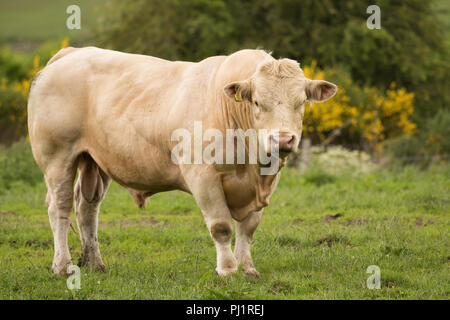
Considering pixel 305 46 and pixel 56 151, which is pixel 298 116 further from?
pixel 305 46

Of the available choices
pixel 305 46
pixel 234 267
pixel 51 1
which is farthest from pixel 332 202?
pixel 51 1

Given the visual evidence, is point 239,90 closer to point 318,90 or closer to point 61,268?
point 318,90

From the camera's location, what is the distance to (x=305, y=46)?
20.5 m

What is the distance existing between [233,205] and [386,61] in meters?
15.5

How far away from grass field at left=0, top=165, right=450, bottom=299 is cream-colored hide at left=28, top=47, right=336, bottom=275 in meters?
0.48

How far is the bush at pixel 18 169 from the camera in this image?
11648 mm

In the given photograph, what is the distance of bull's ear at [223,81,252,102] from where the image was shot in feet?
18.4

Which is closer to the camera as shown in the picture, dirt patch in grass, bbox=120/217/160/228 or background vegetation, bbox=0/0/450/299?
background vegetation, bbox=0/0/450/299

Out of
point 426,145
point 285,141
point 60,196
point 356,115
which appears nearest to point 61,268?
point 60,196

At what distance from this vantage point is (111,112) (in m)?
6.42

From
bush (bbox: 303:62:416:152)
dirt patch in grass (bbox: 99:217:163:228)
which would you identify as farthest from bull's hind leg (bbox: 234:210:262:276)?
bush (bbox: 303:62:416:152)

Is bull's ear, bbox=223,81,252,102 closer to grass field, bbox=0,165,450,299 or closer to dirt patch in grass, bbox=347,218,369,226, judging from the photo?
grass field, bbox=0,165,450,299

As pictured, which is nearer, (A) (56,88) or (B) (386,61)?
(A) (56,88)

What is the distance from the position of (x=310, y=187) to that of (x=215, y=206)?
4.98 meters
